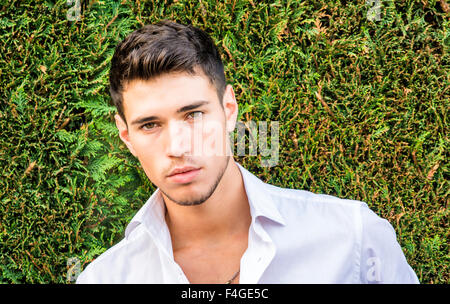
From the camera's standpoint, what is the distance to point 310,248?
2326 mm

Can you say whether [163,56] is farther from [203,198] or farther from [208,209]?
[208,209]

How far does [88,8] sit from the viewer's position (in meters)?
3.19

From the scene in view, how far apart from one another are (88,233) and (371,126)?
2.35m

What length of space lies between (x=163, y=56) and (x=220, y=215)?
102 centimetres

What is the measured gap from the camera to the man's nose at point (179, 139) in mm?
2272

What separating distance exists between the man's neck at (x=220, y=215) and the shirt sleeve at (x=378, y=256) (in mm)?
700

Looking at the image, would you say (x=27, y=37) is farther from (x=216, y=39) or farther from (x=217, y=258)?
(x=217, y=258)

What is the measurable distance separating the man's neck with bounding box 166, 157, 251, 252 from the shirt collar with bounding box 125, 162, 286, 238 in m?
0.10

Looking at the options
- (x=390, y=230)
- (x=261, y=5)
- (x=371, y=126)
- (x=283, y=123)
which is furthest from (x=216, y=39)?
(x=390, y=230)

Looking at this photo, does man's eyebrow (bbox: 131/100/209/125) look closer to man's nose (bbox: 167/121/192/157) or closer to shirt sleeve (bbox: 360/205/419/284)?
man's nose (bbox: 167/121/192/157)

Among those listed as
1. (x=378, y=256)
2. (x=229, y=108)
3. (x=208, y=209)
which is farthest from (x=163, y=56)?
(x=378, y=256)
